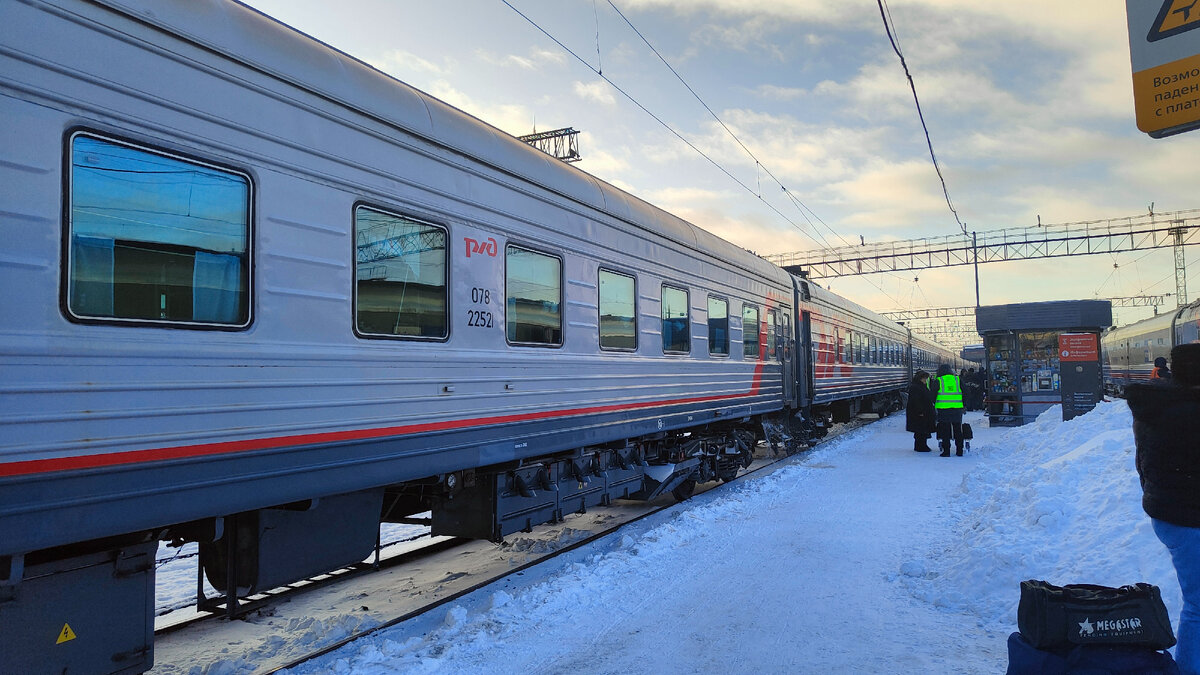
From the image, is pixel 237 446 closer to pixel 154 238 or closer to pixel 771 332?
pixel 154 238

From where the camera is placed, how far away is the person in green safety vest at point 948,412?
1305 centimetres

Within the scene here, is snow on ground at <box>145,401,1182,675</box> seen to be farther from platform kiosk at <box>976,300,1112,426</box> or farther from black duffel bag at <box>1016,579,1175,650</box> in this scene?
platform kiosk at <box>976,300,1112,426</box>

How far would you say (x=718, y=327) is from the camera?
924 centimetres

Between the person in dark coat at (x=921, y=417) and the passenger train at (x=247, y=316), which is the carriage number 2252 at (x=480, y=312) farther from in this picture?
the person in dark coat at (x=921, y=417)

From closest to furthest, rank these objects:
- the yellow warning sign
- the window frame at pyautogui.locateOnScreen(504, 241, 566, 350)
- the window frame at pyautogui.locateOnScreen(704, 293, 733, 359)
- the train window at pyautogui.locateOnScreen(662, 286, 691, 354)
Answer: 1. the yellow warning sign
2. the window frame at pyautogui.locateOnScreen(504, 241, 566, 350)
3. the train window at pyautogui.locateOnScreen(662, 286, 691, 354)
4. the window frame at pyautogui.locateOnScreen(704, 293, 733, 359)

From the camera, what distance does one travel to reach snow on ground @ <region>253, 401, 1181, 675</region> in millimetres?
4164

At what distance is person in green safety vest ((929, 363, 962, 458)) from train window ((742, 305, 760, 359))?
491cm

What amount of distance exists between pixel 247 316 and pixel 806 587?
4.32 metres

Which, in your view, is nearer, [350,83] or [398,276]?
[350,83]

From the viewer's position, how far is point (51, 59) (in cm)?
276

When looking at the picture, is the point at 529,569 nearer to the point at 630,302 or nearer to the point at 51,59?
the point at 630,302

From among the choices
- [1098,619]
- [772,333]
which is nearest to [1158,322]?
[772,333]

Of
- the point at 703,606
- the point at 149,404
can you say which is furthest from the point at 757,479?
the point at 149,404

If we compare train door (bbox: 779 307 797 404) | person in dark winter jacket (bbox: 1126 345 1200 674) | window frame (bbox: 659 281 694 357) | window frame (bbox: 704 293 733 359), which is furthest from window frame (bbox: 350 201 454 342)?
train door (bbox: 779 307 797 404)
